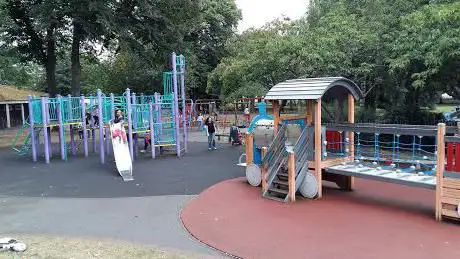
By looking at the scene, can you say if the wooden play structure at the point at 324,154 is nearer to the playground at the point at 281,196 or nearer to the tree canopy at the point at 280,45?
the playground at the point at 281,196

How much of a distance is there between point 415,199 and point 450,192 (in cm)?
206

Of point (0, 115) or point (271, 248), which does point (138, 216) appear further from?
point (0, 115)

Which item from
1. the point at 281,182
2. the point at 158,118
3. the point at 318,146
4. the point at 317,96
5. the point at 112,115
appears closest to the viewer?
the point at 317,96

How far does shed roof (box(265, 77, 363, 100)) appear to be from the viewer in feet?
34.8

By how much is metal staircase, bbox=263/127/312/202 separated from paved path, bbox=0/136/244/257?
222 cm

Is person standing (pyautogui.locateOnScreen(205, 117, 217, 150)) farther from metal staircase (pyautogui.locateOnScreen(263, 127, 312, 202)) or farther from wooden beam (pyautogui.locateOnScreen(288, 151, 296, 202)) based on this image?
wooden beam (pyautogui.locateOnScreen(288, 151, 296, 202))

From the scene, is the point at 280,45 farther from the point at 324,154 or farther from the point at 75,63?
the point at 75,63

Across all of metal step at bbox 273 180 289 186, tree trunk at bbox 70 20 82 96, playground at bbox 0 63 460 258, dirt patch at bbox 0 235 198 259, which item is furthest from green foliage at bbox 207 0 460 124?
tree trunk at bbox 70 20 82 96

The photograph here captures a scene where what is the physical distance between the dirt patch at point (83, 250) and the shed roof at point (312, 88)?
5.20 m

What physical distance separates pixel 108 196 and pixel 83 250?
431cm

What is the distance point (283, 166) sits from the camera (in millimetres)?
11156

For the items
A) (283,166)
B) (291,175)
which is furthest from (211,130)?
(291,175)

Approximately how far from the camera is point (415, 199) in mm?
10469

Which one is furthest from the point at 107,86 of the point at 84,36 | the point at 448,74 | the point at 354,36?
the point at 448,74
